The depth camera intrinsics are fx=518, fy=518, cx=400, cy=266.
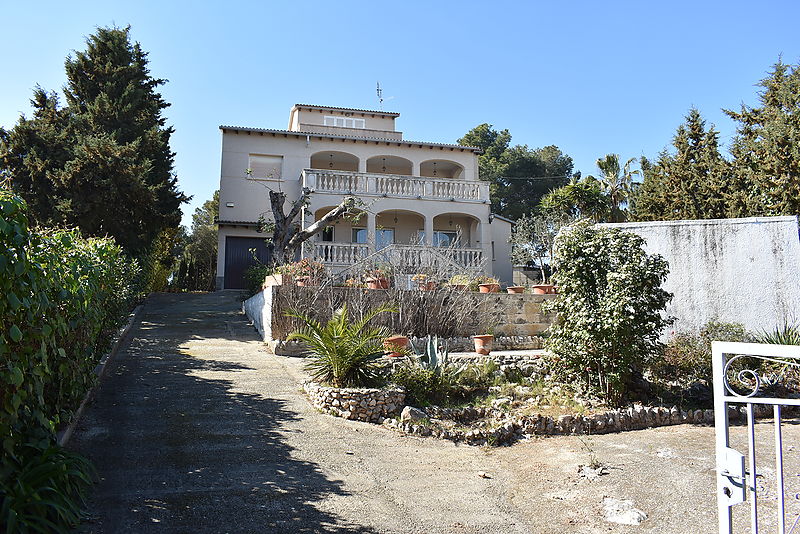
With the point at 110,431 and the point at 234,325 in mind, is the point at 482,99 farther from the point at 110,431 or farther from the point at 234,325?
the point at 110,431

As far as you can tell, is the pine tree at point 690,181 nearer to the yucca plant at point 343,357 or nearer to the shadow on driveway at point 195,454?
the yucca plant at point 343,357

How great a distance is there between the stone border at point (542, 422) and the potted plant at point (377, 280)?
4687 millimetres

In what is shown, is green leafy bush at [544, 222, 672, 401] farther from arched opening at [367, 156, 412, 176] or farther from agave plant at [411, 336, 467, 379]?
arched opening at [367, 156, 412, 176]

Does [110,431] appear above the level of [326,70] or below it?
below

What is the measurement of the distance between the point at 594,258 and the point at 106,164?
13.4 m

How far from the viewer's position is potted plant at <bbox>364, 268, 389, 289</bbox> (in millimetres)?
11719

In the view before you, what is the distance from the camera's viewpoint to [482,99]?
52.9ft

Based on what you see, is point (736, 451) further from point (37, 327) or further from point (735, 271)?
point (735, 271)

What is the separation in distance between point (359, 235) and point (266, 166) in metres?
5.42

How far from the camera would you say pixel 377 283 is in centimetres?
1173

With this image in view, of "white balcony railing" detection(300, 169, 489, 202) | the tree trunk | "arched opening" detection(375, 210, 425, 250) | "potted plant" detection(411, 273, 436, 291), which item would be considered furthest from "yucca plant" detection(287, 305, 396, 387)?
"arched opening" detection(375, 210, 425, 250)

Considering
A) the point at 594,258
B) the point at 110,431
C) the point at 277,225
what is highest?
the point at 277,225

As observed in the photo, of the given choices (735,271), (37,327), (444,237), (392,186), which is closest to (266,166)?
(392,186)

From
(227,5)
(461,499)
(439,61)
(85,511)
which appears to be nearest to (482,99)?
(439,61)
